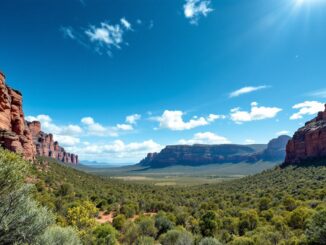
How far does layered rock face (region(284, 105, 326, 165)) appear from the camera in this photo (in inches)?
3583

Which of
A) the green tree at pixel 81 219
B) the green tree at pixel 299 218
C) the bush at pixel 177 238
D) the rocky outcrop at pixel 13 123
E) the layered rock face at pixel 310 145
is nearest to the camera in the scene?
the green tree at pixel 81 219

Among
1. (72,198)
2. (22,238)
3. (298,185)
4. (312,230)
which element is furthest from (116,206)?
(298,185)

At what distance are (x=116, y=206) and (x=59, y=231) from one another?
33.1 metres

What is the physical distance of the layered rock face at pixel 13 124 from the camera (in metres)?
51.3

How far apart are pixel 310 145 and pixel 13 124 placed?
10101 centimetres

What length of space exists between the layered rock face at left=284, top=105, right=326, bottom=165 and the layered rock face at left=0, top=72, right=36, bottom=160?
89.2 meters

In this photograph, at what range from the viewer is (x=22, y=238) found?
12289mm

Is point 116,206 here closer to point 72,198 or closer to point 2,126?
point 72,198

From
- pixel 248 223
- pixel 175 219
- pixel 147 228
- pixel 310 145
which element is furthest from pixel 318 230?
pixel 310 145

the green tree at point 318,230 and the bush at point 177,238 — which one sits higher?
the green tree at point 318,230

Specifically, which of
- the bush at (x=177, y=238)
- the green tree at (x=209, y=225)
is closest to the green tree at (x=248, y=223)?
the green tree at (x=209, y=225)

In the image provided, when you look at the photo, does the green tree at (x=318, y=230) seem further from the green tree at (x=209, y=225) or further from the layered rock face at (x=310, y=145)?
the layered rock face at (x=310, y=145)

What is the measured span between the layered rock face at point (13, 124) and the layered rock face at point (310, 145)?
89.2 m

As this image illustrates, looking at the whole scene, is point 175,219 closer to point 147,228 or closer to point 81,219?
point 147,228
